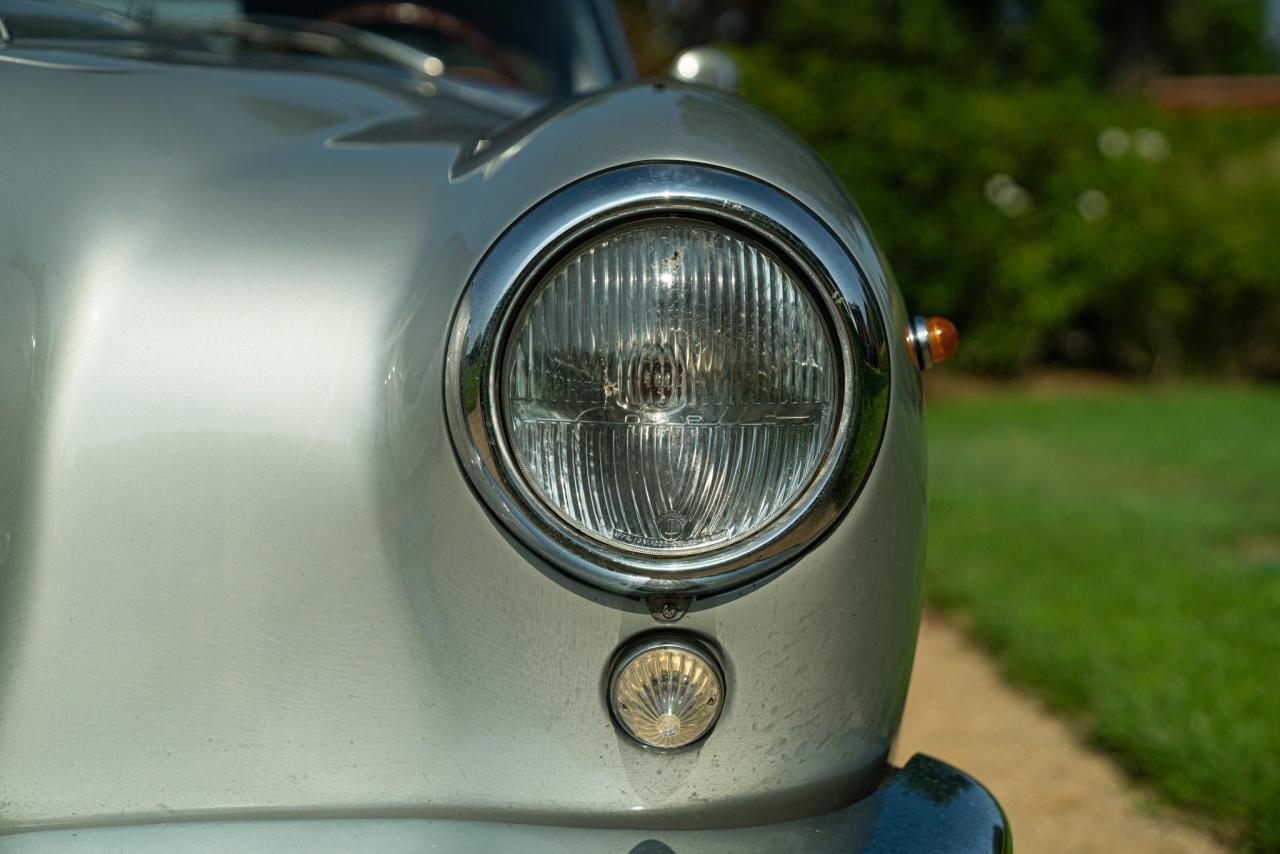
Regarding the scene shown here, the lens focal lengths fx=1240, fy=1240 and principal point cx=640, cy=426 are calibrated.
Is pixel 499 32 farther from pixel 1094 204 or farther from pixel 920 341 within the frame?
pixel 1094 204

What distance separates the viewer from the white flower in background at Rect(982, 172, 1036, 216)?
8992 mm

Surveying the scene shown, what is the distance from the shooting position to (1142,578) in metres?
4.01

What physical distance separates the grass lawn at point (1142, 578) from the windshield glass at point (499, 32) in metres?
1.88

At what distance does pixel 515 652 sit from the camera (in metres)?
1.12

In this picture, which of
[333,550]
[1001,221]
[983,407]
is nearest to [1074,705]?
[333,550]

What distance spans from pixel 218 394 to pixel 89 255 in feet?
0.61

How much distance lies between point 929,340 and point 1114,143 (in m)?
8.95

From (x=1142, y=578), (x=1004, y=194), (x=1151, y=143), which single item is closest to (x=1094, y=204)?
(x=1004, y=194)

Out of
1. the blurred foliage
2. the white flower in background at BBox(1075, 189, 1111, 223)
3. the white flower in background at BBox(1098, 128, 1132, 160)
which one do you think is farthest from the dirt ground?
the white flower in background at BBox(1098, 128, 1132, 160)

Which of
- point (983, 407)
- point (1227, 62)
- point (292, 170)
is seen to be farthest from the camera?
point (1227, 62)

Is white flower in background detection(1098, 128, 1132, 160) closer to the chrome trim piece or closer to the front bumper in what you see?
the chrome trim piece

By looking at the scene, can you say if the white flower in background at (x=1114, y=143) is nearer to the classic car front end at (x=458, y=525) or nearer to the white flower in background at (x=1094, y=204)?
the white flower in background at (x=1094, y=204)

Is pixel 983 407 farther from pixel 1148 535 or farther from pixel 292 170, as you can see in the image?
pixel 292 170

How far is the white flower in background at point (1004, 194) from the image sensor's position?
8.99m
